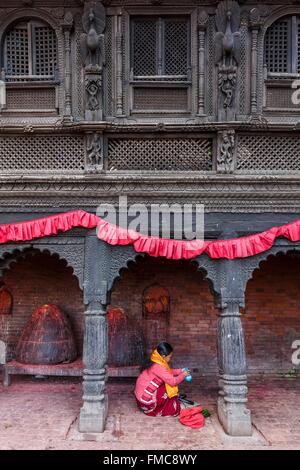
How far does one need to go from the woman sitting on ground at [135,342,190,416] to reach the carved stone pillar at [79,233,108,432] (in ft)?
2.09

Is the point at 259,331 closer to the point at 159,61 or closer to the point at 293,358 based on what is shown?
the point at 293,358

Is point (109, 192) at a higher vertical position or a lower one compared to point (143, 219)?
higher

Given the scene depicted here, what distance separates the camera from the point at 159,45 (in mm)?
6969

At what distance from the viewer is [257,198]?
21.6 ft

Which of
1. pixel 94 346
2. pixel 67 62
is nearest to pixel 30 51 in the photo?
pixel 67 62

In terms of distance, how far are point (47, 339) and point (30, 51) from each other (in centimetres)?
518

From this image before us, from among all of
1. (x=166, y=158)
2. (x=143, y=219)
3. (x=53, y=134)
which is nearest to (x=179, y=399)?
(x=143, y=219)

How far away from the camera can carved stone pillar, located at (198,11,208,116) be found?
6.76 metres

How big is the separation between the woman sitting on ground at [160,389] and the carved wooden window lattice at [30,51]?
4.93m

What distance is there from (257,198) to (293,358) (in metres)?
3.95

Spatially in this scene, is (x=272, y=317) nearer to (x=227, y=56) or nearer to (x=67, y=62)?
(x=227, y=56)

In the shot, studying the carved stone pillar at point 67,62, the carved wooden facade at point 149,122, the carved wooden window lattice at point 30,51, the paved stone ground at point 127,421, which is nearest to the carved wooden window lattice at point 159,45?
the carved wooden facade at point 149,122

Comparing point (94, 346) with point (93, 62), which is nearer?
point (94, 346)

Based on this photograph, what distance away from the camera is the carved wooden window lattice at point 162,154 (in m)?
6.87
